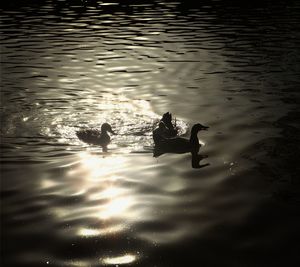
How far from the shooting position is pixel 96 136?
14.8 m

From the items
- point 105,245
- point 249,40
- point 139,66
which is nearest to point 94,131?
point 105,245

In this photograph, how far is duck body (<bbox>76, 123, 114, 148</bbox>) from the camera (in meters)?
14.6

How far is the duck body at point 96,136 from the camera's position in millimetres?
14648

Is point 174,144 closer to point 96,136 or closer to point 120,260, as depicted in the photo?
point 96,136

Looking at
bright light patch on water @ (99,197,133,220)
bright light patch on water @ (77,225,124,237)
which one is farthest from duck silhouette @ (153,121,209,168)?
bright light patch on water @ (77,225,124,237)

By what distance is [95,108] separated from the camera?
18844 millimetres

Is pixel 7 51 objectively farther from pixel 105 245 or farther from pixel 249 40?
pixel 105 245

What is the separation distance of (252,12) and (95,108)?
34.4 meters

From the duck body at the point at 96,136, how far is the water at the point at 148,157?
0.80 feet

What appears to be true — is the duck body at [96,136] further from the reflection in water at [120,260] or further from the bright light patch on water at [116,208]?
the reflection in water at [120,260]

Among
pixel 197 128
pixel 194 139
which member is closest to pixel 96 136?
pixel 194 139

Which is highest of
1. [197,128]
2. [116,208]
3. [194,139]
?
[116,208]

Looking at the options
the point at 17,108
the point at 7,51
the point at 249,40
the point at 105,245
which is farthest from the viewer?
the point at 249,40

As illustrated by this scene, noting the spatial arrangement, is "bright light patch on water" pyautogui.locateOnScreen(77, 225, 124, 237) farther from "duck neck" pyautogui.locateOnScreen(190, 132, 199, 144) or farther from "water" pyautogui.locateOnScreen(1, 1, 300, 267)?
"duck neck" pyautogui.locateOnScreen(190, 132, 199, 144)
